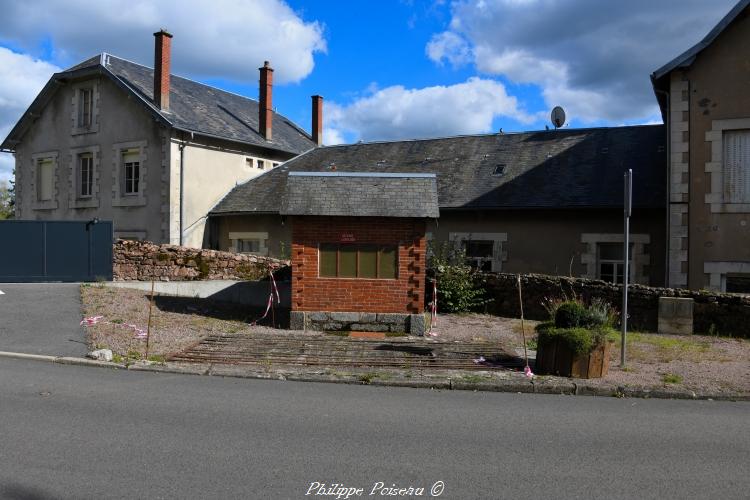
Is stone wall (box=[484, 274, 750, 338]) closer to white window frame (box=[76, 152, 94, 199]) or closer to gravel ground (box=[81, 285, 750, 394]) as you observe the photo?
gravel ground (box=[81, 285, 750, 394])

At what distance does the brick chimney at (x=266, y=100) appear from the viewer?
1112 inches

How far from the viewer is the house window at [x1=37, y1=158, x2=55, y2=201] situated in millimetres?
28484

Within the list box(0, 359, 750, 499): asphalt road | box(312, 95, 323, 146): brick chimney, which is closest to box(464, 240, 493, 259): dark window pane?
box(0, 359, 750, 499): asphalt road

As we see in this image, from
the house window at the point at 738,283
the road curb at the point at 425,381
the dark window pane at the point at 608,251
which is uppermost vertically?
the dark window pane at the point at 608,251

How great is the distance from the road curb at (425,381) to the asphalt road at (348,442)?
0.24 m

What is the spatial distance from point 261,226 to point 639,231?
12.6 meters

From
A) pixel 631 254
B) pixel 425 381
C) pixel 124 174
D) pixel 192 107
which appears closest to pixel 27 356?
pixel 425 381

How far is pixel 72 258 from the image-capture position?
1877cm

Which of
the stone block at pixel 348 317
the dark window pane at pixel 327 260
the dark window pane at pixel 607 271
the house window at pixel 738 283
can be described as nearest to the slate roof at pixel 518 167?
the dark window pane at pixel 607 271

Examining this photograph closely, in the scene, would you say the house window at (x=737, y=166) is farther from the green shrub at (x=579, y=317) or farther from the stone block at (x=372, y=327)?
the stone block at (x=372, y=327)

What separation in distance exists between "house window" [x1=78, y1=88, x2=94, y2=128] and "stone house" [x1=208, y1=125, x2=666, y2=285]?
22.2ft

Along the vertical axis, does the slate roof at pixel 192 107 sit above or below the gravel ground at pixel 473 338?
above

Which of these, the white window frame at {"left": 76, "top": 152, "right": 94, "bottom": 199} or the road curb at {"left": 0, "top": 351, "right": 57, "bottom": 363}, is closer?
the road curb at {"left": 0, "top": 351, "right": 57, "bottom": 363}

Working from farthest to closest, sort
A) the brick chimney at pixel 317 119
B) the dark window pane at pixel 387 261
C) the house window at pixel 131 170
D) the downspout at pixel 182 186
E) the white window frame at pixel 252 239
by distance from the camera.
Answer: the brick chimney at pixel 317 119, the house window at pixel 131 170, the downspout at pixel 182 186, the white window frame at pixel 252 239, the dark window pane at pixel 387 261
